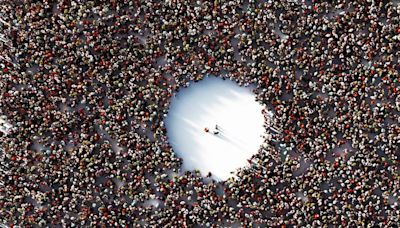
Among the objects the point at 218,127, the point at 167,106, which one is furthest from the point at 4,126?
the point at 218,127

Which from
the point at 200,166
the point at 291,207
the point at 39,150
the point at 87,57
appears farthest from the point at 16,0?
the point at 291,207

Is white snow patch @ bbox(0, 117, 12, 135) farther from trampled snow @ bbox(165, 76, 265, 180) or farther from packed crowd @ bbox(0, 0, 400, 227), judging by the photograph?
trampled snow @ bbox(165, 76, 265, 180)

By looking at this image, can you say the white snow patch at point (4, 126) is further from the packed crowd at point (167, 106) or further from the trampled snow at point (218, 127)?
the trampled snow at point (218, 127)

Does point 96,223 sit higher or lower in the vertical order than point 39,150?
lower

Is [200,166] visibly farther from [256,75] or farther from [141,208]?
[256,75]

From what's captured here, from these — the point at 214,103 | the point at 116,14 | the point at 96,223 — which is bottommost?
the point at 96,223

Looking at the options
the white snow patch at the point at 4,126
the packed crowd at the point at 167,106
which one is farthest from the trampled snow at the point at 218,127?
the white snow patch at the point at 4,126
